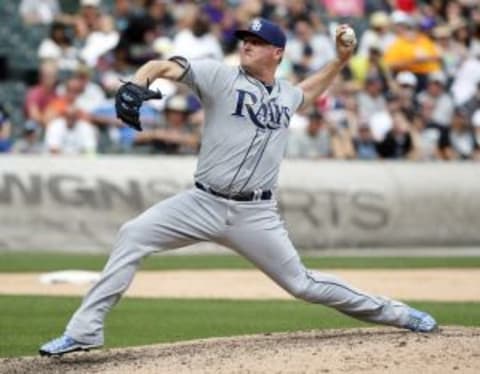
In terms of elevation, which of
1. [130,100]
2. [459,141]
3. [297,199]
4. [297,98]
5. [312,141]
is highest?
[130,100]

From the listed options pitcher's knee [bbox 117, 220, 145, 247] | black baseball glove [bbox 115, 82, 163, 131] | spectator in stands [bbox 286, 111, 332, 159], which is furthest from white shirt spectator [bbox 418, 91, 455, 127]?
black baseball glove [bbox 115, 82, 163, 131]

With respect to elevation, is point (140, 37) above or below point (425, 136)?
above

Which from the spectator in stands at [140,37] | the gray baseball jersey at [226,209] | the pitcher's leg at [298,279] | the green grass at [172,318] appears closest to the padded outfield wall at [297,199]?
the spectator in stands at [140,37]

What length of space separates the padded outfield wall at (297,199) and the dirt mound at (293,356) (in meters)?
8.62

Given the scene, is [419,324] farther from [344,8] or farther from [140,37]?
[344,8]

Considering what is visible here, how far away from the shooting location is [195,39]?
20.0 metres

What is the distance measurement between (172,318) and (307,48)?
10392 mm

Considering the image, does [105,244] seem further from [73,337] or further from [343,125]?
[73,337]

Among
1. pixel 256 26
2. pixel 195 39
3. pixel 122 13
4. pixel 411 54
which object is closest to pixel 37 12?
pixel 122 13

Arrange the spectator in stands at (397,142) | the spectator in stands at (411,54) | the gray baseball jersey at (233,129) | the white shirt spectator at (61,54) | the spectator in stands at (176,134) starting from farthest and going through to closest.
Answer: the spectator in stands at (411,54), the spectator in stands at (397,142), the white shirt spectator at (61,54), the spectator in stands at (176,134), the gray baseball jersey at (233,129)

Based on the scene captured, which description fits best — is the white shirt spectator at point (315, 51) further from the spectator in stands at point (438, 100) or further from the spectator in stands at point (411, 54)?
the spectator in stands at point (438, 100)

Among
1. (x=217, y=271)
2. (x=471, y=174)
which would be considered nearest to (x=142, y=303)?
(x=217, y=271)

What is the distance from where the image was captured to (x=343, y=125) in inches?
768

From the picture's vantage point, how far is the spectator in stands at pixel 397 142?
19578 millimetres
